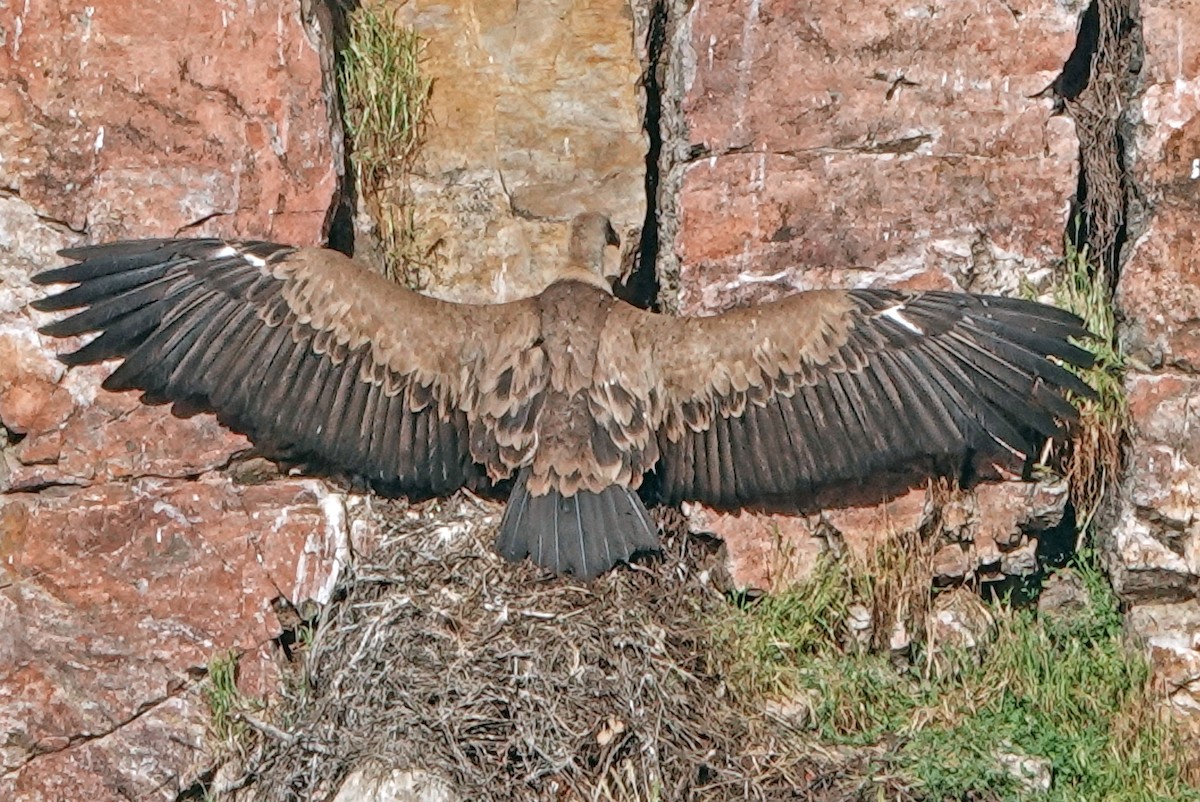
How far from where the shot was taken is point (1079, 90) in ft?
24.9

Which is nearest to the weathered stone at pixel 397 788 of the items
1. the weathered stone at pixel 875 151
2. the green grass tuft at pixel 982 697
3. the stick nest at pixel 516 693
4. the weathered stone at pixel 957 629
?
the stick nest at pixel 516 693

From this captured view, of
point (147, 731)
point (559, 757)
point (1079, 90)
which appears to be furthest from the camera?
point (1079, 90)

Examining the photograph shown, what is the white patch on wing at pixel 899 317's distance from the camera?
23.1 ft

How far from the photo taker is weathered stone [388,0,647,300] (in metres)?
7.82

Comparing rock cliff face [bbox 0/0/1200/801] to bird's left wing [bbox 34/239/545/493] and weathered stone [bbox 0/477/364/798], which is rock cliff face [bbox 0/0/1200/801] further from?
bird's left wing [bbox 34/239/545/493]

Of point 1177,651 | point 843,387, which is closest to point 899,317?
point 843,387

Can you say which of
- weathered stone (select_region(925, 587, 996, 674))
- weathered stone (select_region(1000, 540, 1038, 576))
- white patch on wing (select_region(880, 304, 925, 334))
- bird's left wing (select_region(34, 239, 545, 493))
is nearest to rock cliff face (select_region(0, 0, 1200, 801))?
weathered stone (select_region(1000, 540, 1038, 576))

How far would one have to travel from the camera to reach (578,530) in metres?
7.00

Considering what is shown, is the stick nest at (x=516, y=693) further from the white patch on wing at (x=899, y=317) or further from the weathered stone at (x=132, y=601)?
the white patch on wing at (x=899, y=317)

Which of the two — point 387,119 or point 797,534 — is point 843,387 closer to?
point 797,534

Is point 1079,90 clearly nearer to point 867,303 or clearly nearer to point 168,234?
point 867,303

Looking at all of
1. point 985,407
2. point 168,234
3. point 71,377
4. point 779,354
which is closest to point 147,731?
point 71,377

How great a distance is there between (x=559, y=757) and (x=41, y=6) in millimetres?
3155

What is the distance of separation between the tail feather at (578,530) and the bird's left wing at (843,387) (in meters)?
0.29
